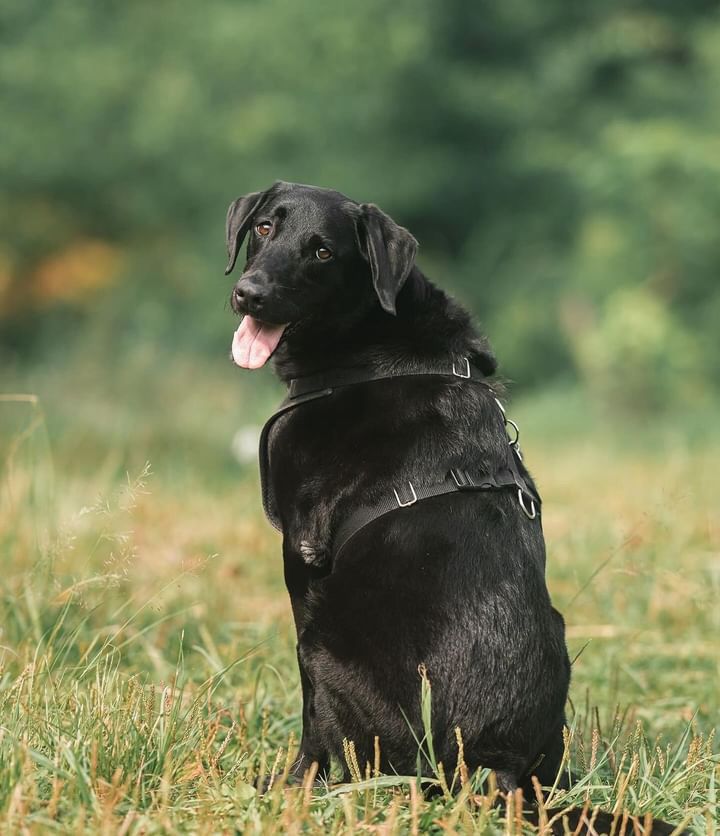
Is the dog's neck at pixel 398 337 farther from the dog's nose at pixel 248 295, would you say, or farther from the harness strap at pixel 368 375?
the dog's nose at pixel 248 295

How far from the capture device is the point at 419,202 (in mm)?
19375

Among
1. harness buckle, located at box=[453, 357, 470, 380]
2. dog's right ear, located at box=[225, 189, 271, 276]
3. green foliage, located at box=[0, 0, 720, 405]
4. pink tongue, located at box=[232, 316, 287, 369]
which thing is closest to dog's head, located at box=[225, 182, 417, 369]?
pink tongue, located at box=[232, 316, 287, 369]

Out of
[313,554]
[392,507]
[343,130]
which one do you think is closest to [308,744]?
[313,554]

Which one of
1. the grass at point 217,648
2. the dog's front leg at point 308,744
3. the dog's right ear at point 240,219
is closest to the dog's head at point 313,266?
the dog's right ear at point 240,219

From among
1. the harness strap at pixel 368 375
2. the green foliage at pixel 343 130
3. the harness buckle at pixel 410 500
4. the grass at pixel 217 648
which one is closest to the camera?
the grass at pixel 217 648

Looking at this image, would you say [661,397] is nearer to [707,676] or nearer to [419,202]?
[419,202]

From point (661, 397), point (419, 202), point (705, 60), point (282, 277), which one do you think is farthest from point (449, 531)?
point (419, 202)

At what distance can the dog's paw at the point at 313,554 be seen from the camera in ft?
9.28

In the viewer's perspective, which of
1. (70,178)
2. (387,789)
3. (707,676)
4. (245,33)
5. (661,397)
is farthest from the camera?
(70,178)

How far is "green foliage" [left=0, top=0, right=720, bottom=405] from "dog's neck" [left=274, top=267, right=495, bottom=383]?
13.7 meters

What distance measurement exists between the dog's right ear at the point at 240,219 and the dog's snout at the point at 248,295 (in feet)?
1.20

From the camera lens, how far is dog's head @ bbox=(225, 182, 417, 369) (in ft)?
9.50

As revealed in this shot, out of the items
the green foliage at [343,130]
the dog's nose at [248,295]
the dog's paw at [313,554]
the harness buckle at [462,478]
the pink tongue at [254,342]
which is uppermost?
the green foliage at [343,130]

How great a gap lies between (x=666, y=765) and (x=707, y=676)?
128 cm
